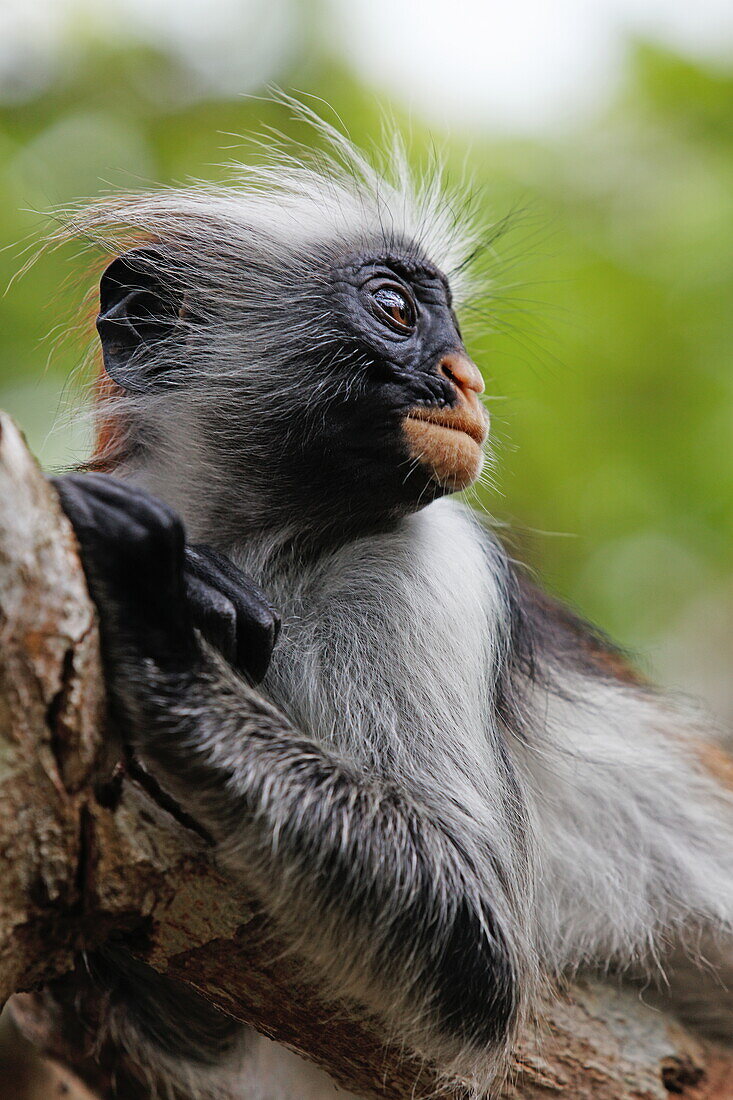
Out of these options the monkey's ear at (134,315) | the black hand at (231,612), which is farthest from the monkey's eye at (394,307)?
the black hand at (231,612)

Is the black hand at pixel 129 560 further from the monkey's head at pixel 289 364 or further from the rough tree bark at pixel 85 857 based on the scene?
the monkey's head at pixel 289 364

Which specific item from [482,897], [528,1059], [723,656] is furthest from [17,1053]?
[723,656]

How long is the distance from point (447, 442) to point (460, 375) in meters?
0.26

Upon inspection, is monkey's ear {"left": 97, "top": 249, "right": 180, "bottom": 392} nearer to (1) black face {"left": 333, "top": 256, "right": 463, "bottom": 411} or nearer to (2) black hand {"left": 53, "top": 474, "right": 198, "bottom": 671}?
(1) black face {"left": 333, "top": 256, "right": 463, "bottom": 411}

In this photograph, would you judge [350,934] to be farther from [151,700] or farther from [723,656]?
[723,656]

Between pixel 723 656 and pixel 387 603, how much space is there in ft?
18.9

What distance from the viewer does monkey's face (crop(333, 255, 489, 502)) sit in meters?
3.29

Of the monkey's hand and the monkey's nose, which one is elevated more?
the monkey's nose

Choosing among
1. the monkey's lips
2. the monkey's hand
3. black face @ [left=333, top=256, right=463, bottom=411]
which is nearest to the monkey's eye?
black face @ [left=333, top=256, right=463, bottom=411]

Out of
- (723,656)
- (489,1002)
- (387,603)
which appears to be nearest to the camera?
(489,1002)

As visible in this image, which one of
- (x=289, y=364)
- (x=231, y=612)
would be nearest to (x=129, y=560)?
(x=231, y=612)

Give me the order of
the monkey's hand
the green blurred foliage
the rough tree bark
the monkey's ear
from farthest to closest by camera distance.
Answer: the green blurred foliage
the monkey's ear
the monkey's hand
the rough tree bark

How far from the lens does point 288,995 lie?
9.25 ft

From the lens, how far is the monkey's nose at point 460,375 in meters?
3.42
